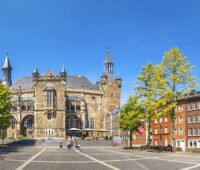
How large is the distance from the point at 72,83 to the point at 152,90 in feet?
230

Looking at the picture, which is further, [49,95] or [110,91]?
[110,91]

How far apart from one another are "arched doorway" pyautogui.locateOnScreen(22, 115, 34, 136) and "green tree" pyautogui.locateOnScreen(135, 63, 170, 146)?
61984 millimetres

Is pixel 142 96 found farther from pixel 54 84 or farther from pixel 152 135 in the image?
pixel 54 84

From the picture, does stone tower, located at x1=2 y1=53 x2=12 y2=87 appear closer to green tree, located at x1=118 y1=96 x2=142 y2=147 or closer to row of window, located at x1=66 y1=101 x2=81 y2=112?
row of window, located at x1=66 y1=101 x2=81 y2=112

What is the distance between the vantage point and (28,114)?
106562mm

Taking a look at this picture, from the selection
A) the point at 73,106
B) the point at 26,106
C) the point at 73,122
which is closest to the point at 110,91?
the point at 73,106

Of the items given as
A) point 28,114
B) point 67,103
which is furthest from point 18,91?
point 67,103

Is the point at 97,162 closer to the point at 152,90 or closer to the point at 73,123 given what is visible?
the point at 152,90

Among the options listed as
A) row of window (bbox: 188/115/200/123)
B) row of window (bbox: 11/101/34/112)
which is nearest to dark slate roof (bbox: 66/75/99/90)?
row of window (bbox: 11/101/34/112)

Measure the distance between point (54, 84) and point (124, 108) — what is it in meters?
39.6

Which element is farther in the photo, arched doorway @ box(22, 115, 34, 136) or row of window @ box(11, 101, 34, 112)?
row of window @ box(11, 101, 34, 112)

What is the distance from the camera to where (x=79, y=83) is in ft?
388

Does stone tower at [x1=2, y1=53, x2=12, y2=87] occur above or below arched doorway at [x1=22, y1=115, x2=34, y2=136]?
above

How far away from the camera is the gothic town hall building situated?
99625mm
